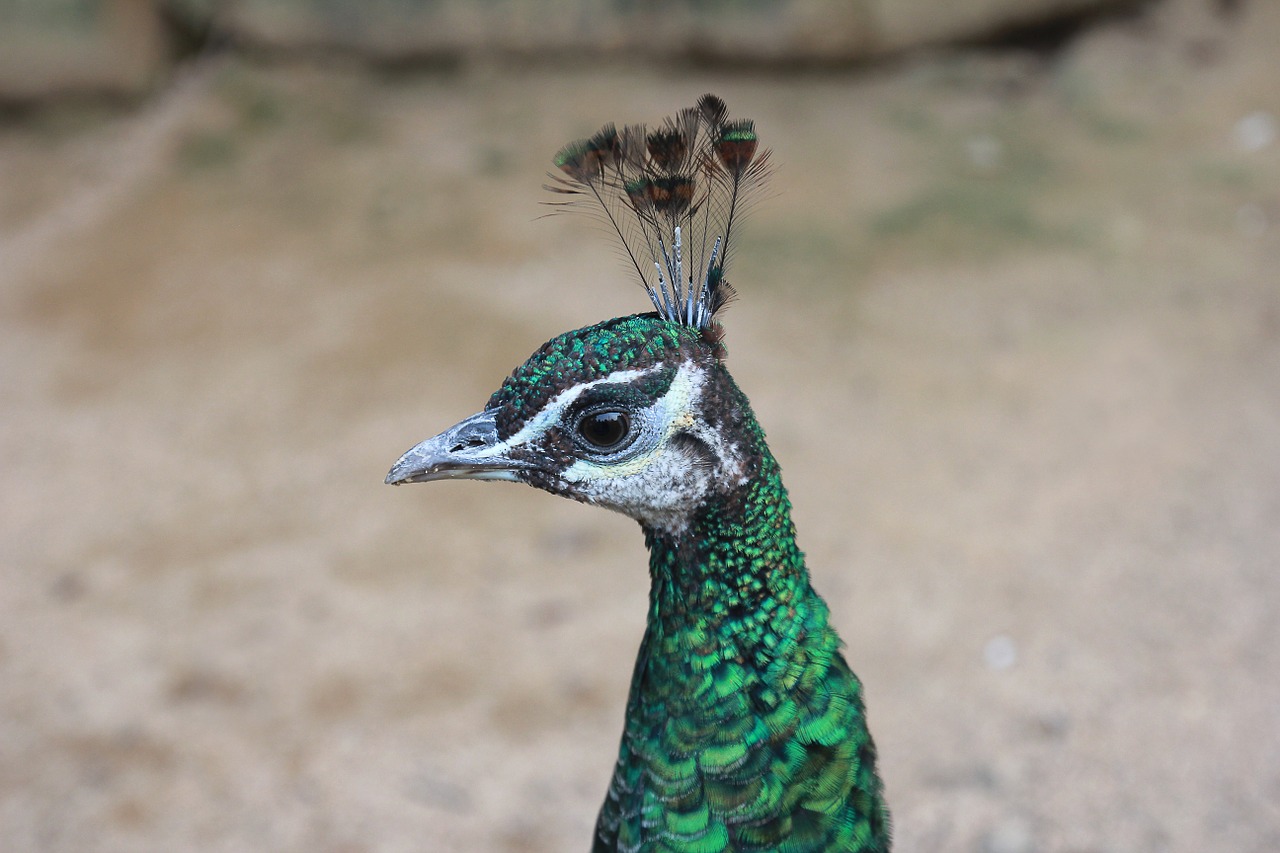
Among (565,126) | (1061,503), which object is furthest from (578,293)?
(1061,503)

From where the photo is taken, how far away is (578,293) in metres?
4.71

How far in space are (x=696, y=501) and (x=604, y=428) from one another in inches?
6.3

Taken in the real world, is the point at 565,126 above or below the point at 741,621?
above

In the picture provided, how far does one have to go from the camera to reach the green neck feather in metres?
1.63

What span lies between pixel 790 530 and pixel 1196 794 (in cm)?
172

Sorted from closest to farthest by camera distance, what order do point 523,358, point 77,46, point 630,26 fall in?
point 523,358 → point 77,46 → point 630,26

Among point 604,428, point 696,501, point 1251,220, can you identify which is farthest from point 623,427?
point 1251,220

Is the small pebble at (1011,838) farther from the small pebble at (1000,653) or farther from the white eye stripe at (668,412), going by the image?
the white eye stripe at (668,412)

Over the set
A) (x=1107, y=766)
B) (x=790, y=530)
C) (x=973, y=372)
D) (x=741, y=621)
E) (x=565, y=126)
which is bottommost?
(x=741, y=621)

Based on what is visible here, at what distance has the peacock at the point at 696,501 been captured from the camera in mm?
1589

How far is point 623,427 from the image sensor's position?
63.1 inches

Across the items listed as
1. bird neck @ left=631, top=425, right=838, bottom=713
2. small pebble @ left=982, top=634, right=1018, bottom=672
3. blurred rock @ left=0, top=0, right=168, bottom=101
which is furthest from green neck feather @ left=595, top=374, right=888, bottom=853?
blurred rock @ left=0, top=0, right=168, bottom=101

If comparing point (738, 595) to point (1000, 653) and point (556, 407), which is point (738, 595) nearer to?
point (556, 407)

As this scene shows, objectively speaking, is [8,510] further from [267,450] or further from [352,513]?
[352,513]
